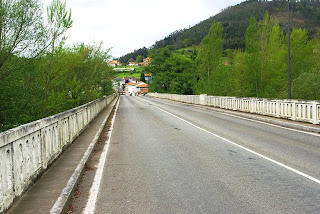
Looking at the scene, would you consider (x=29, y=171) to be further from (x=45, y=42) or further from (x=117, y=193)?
(x=45, y=42)

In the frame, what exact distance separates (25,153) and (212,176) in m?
3.67

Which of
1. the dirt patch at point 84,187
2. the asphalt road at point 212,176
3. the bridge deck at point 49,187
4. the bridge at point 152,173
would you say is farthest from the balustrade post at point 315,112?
the bridge deck at point 49,187

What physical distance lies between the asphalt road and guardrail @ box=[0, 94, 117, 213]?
4.22 ft

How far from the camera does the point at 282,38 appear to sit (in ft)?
177

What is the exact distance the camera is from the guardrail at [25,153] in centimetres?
485

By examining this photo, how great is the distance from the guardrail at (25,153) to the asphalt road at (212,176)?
4.22 ft

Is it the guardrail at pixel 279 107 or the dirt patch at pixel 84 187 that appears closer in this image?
the dirt patch at pixel 84 187

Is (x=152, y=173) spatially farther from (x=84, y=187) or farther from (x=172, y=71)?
(x=172, y=71)

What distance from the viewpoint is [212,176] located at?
714 centimetres

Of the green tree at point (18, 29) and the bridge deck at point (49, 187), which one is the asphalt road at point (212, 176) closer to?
the bridge deck at point (49, 187)

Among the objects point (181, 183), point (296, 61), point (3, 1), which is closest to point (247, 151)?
point (181, 183)

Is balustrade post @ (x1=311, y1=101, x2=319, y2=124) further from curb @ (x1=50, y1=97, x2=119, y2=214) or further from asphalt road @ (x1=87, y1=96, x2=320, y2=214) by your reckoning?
curb @ (x1=50, y1=97, x2=119, y2=214)

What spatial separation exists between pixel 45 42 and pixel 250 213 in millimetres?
9608

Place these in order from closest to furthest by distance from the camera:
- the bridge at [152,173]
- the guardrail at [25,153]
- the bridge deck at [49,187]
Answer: the guardrail at [25,153], the bridge deck at [49,187], the bridge at [152,173]
